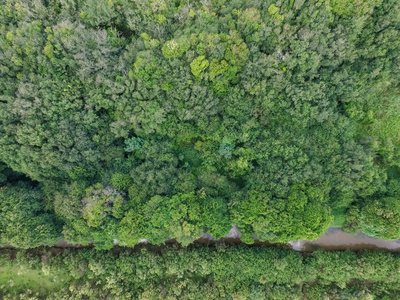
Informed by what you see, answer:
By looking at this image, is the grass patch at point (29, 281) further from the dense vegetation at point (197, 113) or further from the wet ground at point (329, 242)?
the wet ground at point (329, 242)

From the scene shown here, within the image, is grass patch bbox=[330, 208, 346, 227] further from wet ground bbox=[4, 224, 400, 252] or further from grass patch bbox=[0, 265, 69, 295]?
grass patch bbox=[0, 265, 69, 295]

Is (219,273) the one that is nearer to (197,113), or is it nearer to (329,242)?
(329,242)

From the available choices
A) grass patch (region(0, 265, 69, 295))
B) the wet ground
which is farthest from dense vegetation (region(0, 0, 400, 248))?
grass patch (region(0, 265, 69, 295))

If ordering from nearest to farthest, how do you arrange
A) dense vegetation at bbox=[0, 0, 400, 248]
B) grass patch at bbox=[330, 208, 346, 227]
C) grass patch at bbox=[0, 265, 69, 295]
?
dense vegetation at bbox=[0, 0, 400, 248]
grass patch at bbox=[330, 208, 346, 227]
grass patch at bbox=[0, 265, 69, 295]

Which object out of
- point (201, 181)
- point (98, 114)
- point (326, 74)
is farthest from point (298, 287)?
point (98, 114)

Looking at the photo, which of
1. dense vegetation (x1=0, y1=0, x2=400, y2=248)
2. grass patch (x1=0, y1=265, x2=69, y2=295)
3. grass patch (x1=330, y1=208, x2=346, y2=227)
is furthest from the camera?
grass patch (x1=0, y1=265, x2=69, y2=295)

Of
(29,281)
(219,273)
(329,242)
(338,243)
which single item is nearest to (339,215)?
(329,242)

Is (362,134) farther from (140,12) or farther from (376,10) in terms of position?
(140,12)
